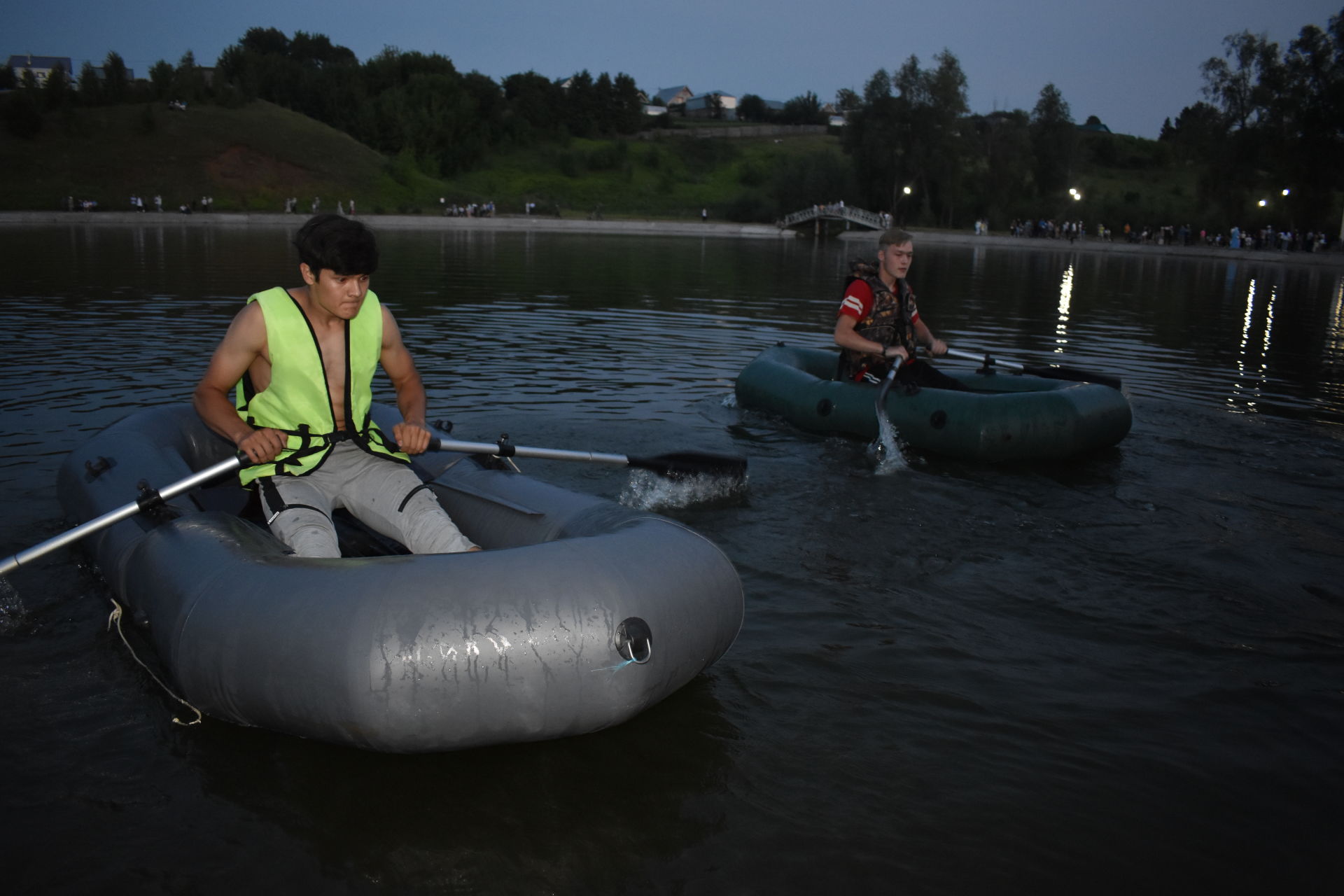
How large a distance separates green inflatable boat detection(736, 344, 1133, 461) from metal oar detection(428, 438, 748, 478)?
202 centimetres

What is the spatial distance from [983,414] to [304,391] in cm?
486

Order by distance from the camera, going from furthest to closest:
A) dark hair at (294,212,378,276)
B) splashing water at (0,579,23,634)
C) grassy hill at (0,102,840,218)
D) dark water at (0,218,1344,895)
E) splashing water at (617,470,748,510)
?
grassy hill at (0,102,840,218)
splashing water at (617,470,748,510)
splashing water at (0,579,23,634)
dark hair at (294,212,378,276)
dark water at (0,218,1344,895)

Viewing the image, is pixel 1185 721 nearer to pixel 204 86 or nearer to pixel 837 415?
pixel 837 415

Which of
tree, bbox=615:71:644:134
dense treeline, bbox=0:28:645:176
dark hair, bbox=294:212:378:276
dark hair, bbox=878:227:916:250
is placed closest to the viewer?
dark hair, bbox=294:212:378:276

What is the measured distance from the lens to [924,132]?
65.0 meters

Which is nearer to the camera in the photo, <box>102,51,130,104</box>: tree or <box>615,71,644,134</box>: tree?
<box>102,51,130,104</box>: tree

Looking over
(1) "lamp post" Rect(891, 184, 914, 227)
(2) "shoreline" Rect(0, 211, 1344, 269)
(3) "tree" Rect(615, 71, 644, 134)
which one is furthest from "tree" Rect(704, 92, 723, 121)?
(2) "shoreline" Rect(0, 211, 1344, 269)

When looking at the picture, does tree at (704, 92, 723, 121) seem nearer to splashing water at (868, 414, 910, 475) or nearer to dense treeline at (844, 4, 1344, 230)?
dense treeline at (844, 4, 1344, 230)

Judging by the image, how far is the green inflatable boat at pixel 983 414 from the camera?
24.3 feet

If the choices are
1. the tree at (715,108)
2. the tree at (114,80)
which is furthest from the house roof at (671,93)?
the tree at (114,80)

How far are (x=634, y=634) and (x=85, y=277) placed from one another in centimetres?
1984

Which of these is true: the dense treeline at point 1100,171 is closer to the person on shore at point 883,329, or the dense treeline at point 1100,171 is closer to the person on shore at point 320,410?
the person on shore at point 883,329

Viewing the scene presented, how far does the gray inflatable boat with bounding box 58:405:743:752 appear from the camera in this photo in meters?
3.25

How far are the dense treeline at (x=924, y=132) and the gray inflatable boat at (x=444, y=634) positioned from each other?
173 feet
